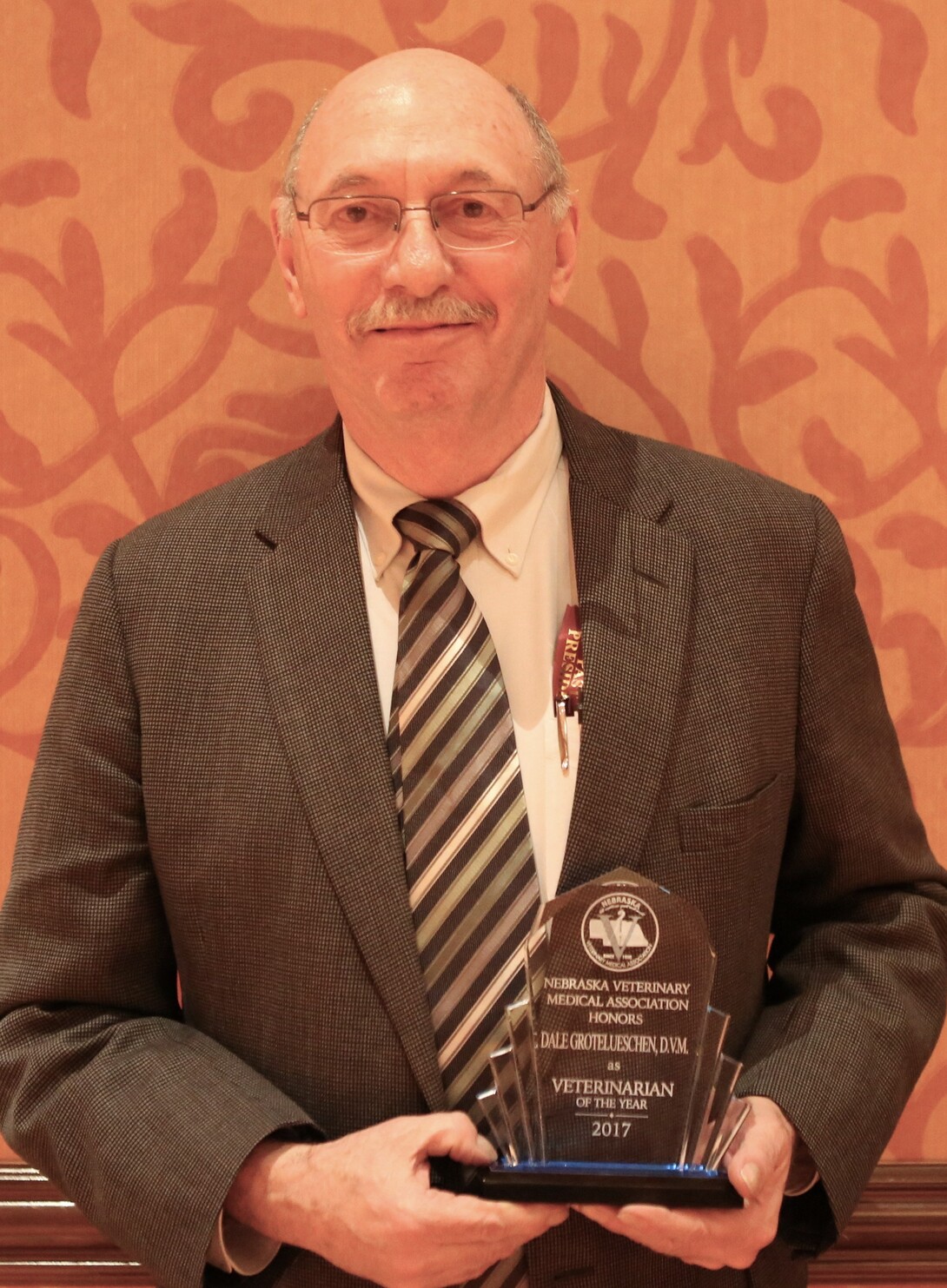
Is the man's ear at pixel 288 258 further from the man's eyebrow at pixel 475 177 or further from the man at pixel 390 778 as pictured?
the man's eyebrow at pixel 475 177

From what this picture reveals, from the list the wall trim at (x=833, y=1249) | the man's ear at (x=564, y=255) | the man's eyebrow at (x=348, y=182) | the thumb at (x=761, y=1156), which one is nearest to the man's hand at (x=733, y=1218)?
the thumb at (x=761, y=1156)

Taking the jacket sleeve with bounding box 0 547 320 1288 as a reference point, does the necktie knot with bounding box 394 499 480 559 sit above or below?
above

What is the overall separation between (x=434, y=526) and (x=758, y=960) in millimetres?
529

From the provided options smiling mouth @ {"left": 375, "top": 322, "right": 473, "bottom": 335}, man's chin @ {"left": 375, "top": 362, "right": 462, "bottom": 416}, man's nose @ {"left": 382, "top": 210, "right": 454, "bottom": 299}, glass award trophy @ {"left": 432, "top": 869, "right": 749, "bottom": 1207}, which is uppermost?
man's nose @ {"left": 382, "top": 210, "right": 454, "bottom": 299}

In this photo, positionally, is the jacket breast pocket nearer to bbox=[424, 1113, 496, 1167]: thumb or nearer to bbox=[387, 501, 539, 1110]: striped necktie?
bbox=[387, 501, 539, 1110]: striped necktie

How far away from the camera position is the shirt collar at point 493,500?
1428 millimetres

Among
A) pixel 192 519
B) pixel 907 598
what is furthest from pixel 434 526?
pixel 907 598

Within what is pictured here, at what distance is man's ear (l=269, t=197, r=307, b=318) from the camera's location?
1478 mm

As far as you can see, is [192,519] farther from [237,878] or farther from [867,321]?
[867,321]

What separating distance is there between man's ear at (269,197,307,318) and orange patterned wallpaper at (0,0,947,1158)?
5.6 inches

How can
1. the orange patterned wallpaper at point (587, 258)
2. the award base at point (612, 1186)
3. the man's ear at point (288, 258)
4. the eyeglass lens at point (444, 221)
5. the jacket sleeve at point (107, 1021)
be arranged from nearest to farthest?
1. the award base at point (612, 1186)
2. the jacket sleeve at point (107, 1021)
3. the eyeglass lens at point (444, 221)
4. the man's ear at point (288, 258)
5. the orange patterned wallpaper at point (587, 258)

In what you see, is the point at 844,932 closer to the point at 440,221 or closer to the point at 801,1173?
the point at 801,1173

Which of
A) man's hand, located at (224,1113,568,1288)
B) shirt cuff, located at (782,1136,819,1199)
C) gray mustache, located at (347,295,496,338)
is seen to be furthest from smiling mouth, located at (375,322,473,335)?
Answer: shirt cuff, located at (782,1136,819,1199)

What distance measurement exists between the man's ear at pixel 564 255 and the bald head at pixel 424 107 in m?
0.03
